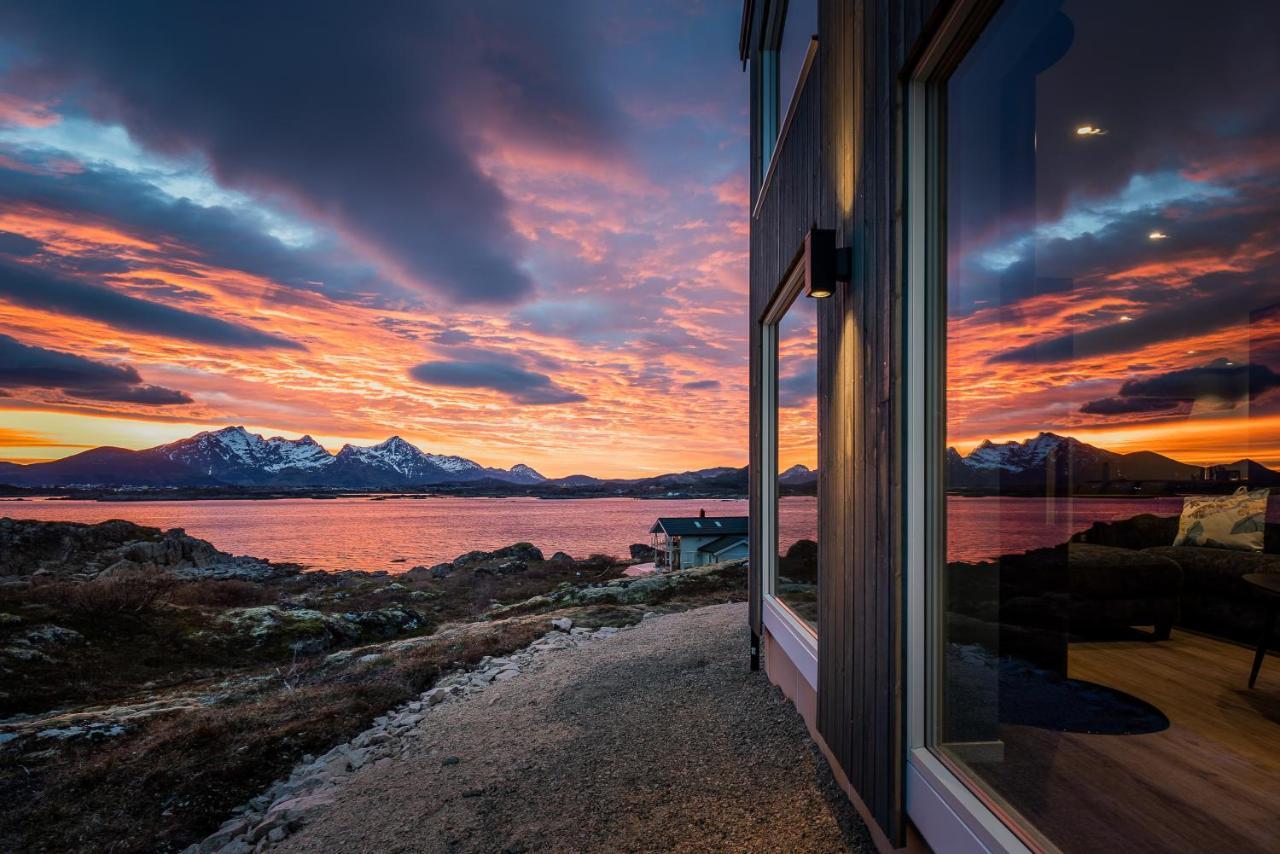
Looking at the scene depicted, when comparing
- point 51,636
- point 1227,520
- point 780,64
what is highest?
point 780,64

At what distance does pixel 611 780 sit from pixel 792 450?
8.22ft

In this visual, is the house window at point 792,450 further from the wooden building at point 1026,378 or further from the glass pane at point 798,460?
the wooden building at point 1026,378

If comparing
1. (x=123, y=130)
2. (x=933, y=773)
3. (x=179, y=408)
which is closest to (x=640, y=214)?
(x=123, y=130)

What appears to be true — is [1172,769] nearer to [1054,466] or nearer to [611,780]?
[1054,466]

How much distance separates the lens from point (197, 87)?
11.6m

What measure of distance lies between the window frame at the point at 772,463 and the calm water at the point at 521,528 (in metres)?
0.38

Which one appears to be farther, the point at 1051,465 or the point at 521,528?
the point at 521,528

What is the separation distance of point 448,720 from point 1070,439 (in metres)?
5.21

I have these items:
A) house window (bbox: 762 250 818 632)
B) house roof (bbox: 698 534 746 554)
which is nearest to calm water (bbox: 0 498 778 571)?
house roof (bbox: 698 534 746 554)

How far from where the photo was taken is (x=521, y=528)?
62312mm

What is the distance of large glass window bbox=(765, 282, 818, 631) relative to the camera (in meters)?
3.75

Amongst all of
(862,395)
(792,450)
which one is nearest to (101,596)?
(792,450)

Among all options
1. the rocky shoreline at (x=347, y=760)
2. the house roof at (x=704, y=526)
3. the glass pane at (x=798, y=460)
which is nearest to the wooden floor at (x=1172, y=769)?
the glass pane at (x=798, y=460)

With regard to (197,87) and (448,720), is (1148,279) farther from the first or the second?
(197,87)
